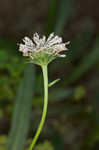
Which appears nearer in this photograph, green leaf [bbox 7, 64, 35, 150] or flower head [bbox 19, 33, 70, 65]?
flower head [bbox 19, 33, 70, 65]

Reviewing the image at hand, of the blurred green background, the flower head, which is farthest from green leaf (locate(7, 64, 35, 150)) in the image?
the flower head

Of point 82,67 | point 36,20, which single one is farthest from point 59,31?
point 36,20

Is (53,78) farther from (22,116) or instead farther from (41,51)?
(41,51)

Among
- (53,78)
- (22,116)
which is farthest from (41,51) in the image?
(53,78)

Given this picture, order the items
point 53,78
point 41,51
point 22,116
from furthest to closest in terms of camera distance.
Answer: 1. point 53,78
2. point 22,116
3. point 41,51

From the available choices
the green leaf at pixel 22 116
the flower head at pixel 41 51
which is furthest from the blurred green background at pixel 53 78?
the flower head at pixel 41 51

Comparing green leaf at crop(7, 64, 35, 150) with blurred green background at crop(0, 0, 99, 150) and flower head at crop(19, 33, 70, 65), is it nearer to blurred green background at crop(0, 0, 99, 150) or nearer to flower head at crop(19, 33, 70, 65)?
blurred green background at crop(0, 0, 99, 150)

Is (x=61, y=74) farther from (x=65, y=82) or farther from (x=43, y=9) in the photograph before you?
(x=43, y=9)
